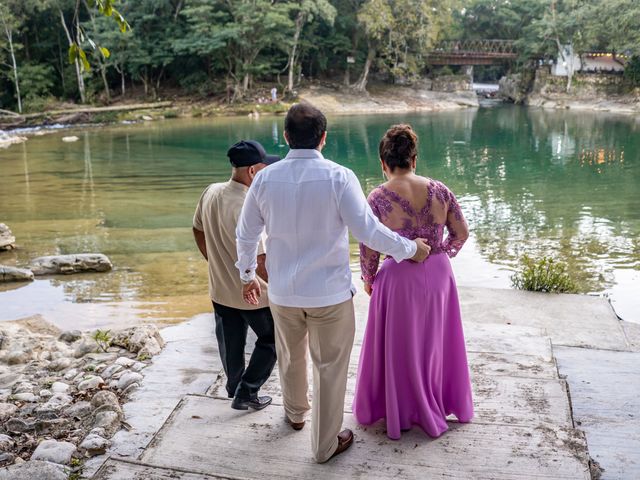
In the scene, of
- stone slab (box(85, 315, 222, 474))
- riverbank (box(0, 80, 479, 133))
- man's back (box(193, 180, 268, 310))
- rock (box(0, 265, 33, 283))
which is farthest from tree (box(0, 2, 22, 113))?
man's back (box(193, 180, 268, 310))

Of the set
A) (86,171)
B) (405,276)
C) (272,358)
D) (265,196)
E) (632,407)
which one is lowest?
(86,171)

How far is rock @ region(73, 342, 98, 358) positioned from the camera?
15.1ft

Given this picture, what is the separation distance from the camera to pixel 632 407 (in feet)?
10.1

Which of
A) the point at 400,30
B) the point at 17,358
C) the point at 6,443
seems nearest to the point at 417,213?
the point at 6,443

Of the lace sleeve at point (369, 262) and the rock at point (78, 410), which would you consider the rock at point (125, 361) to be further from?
the lace sleeve at point (369, 262)

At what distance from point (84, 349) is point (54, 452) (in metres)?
1.91

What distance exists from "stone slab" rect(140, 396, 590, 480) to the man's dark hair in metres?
1.31

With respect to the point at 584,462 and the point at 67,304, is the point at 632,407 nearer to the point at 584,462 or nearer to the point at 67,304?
the point at 584,462

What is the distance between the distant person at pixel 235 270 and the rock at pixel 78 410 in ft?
2.72

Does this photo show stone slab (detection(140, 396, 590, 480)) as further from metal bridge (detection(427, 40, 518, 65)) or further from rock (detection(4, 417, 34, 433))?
metal bridge (detection(427, 40, 518, 65))

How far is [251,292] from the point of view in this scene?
284 cm

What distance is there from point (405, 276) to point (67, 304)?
564 centimetres

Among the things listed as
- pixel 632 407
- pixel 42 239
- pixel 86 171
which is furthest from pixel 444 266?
pixel 86 171

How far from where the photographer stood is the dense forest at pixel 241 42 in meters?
33.2
